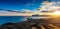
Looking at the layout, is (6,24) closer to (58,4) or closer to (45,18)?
(45,18)

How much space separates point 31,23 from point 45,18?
0.18 metres

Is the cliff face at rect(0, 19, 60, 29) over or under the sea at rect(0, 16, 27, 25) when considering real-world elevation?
under

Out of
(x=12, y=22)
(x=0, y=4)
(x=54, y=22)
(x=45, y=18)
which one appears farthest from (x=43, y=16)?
(x=0, y=4)

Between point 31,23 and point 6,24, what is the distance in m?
0.30

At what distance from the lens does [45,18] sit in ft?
5.61

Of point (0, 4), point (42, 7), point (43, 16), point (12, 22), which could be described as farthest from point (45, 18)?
point (0, 4)

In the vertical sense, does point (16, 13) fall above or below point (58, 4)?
below

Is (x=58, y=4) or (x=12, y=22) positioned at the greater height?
(x=58, y=4)

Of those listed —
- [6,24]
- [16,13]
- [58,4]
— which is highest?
[58,4]

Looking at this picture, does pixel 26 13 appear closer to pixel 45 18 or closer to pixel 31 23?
pixel 31 23

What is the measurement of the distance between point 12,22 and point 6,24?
7 cm

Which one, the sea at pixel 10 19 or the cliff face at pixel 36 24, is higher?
the sea at pixel 10 19

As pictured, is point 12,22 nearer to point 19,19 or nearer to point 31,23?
point 19,19

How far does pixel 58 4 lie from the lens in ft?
5.61
